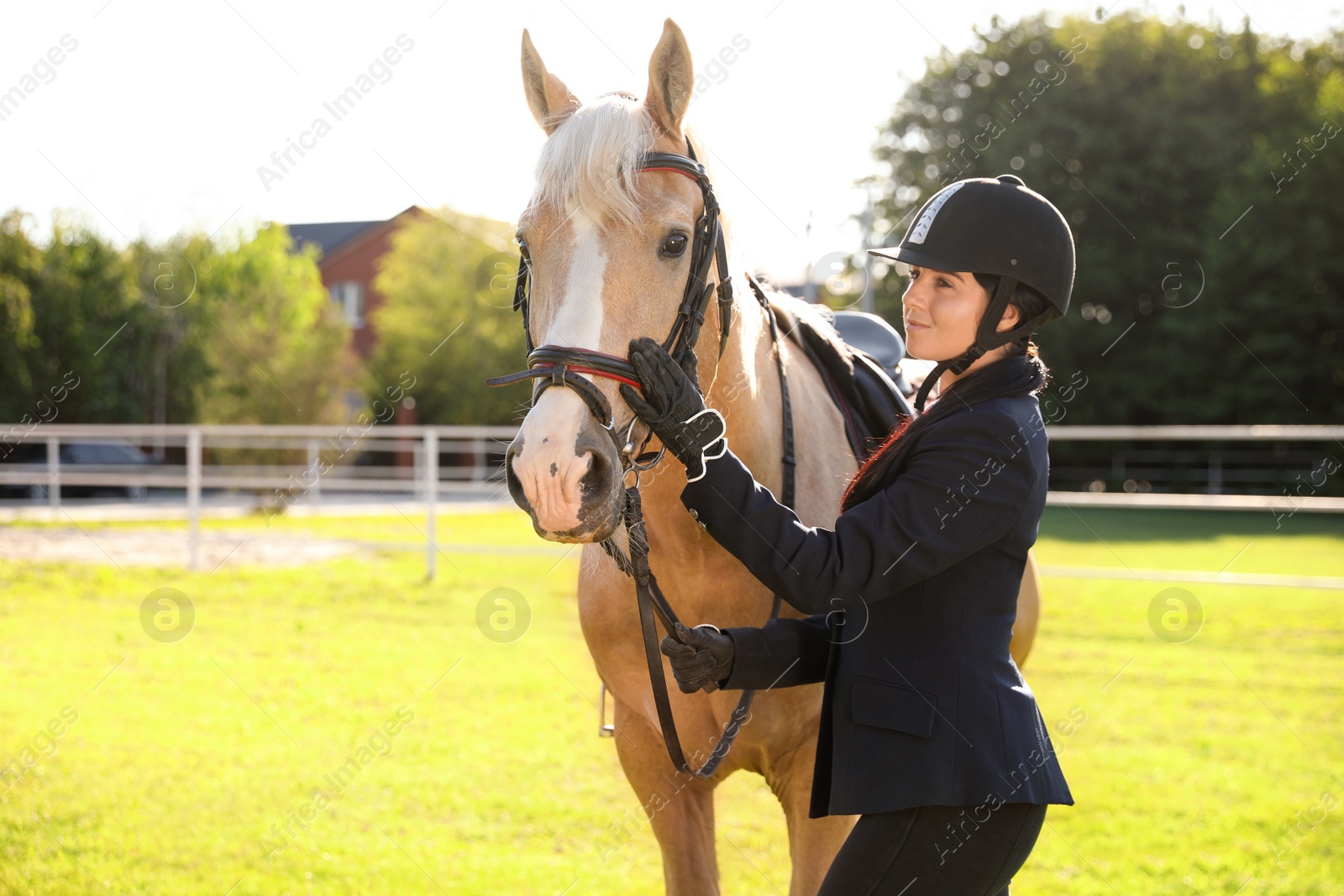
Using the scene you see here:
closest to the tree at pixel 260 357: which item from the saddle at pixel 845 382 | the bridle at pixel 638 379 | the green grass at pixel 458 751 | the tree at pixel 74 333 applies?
the tree at pixel 74 333

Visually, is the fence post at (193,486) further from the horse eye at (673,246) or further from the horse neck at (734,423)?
the horse eye at (673,246)

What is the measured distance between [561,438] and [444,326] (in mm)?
30344

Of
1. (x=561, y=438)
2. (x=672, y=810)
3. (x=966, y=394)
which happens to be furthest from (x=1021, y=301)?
(x=672, y=810)

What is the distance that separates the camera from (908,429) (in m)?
1.70

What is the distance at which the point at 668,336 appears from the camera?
1.73 metres

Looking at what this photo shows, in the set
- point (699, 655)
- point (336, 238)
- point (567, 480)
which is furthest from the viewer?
point (336, 238)

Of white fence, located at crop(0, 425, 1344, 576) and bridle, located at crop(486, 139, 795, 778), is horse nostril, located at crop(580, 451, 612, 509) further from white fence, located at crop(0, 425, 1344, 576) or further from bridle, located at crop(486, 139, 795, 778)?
white fence, located at crop(0, 425, 1344, 576)

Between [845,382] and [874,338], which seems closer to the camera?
[845,382]

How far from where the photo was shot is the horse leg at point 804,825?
2119mm

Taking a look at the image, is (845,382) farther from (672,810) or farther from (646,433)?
(672,810)

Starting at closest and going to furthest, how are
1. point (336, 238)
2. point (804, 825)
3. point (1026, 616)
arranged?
point (804, 825)
point (1026, 616)
point (336, 238)

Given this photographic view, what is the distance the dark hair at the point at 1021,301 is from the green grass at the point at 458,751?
8.12ft

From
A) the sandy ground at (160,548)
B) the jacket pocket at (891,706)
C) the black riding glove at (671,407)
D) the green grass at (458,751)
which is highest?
the black riding glove at (671,407)

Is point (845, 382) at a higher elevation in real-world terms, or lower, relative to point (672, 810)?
higher
